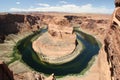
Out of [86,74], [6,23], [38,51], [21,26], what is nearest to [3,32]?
[6,23]

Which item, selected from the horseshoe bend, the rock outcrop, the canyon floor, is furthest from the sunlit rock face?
the rock outcrop

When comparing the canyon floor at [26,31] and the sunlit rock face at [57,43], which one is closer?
the canyon floor at [26,31]

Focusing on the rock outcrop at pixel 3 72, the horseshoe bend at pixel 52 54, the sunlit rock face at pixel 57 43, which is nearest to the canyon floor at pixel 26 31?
the horseshoe bend at pixel 52 54

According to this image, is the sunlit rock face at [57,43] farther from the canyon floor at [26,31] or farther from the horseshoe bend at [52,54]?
the canyon floor at [26,31]

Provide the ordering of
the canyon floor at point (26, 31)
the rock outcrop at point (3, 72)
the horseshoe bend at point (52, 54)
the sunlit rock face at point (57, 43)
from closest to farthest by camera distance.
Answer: the rock outcrop at point (3, 72)
the canyon floor at point (26, 31)
the horseshoe bend at point (52, 54)
the sunlit rock face at point (57, 43)

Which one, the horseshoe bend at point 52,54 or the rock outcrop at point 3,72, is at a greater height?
the rock outcrop at point 3,72

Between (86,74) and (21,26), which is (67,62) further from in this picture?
(21,26)

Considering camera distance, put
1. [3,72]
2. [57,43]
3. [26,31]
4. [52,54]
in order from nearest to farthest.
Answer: [3,72] < [52,54] < [57,43] < [26,31]

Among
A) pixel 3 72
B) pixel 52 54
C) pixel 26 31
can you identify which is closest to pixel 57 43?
pixel 52 54

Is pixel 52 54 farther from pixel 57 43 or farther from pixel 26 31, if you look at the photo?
pixel 26 31

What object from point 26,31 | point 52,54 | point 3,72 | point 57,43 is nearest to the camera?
point 3,72
